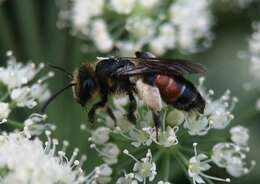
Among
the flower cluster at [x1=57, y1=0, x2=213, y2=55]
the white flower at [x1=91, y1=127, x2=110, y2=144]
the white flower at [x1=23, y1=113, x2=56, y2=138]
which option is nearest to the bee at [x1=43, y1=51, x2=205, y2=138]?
the white flower at [x1=91, y1=127, x2=110, y2=144]

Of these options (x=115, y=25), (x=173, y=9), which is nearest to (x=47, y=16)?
(x=115, y=25)

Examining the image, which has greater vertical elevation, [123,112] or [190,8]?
[190,8]

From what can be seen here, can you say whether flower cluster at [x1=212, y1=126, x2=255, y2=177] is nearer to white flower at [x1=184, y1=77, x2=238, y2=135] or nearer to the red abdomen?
white flower at [x1=184, y1=77, x2=238, y2=135]

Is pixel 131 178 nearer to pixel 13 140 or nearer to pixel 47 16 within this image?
pixel 13 140

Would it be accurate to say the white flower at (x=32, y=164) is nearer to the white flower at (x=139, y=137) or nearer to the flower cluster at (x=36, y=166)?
the flower cluster at (x=36, y=166)

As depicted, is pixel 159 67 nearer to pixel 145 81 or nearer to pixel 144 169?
pixel 145 81

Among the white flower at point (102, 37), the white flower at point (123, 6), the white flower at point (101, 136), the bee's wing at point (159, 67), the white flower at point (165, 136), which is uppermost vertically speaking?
the white flower at point (123, 6)

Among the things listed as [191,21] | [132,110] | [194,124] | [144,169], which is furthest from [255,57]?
[144,169]

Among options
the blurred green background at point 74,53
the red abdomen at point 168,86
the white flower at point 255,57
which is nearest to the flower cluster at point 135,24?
the blurred green background at point 74,53
